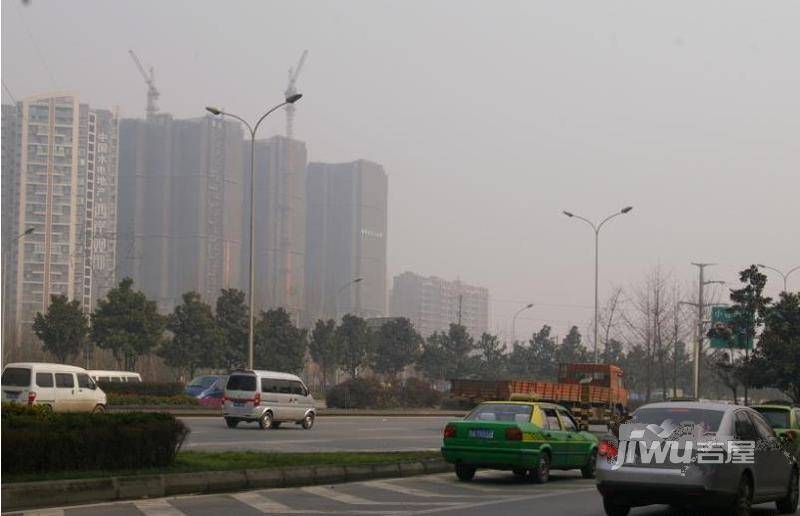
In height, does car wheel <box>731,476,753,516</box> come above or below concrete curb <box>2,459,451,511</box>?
above

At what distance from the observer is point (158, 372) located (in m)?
90.6

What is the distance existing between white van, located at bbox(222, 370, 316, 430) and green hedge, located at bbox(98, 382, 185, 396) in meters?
17.8

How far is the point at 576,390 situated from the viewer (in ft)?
140

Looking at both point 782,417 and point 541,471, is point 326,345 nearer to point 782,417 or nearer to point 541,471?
point 782,417

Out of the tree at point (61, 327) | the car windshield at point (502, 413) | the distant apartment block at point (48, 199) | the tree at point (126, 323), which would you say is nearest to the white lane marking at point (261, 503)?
the car windshield at point (502, 413)

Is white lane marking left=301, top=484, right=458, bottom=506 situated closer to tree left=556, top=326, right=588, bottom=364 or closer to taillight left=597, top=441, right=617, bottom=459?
taillight left=597, top=441, right=617, bottom=459

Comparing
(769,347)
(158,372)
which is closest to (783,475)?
(769,347)

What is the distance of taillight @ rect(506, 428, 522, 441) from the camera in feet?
59.9

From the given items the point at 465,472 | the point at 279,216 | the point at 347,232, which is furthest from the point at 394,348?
the point at 347,232

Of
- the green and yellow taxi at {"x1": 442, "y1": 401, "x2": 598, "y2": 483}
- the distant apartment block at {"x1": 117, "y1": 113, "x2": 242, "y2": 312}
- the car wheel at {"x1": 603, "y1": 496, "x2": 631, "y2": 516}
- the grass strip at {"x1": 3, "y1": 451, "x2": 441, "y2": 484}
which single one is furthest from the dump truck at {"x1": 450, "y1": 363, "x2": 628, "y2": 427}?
the distant apartment block at {"x1": 117, "y1": 113, "x2": 242, "y2": 312}

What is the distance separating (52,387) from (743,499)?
Result: 75.2 feet

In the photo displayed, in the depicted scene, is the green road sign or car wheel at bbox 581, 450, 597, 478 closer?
car wheel at bbox 581, 450, 597, 478

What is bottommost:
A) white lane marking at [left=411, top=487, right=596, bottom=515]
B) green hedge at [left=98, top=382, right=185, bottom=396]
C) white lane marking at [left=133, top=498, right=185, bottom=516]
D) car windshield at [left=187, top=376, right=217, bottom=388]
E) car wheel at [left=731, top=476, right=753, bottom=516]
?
green hedge at [left=98, top=382, right=185, bottom=396]

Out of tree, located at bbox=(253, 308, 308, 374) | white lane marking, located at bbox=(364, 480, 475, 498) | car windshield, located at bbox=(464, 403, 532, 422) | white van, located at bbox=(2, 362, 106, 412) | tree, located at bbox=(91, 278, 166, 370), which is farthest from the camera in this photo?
tree, located at bbox=(253, 308, 308, 374)
